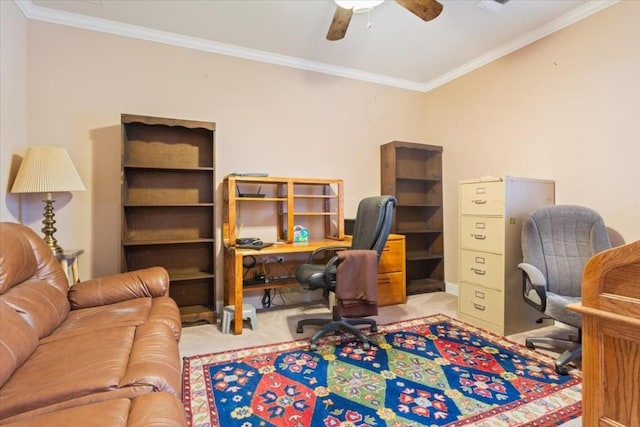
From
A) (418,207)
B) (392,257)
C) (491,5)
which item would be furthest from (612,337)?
(418,207)

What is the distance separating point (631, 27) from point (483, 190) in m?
1.51

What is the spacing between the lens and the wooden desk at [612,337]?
0.72 m

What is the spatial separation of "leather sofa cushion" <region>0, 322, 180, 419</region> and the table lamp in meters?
1.24

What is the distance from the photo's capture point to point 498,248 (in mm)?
2527

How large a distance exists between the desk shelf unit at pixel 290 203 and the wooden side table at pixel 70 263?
45.2 inches

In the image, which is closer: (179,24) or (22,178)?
(22,178)

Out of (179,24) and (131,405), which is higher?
(179,24)

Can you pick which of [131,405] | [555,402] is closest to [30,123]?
[131,405]

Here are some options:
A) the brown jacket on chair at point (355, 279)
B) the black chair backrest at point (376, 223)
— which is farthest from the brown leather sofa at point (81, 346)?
the black chair backrest at point (376, 223)

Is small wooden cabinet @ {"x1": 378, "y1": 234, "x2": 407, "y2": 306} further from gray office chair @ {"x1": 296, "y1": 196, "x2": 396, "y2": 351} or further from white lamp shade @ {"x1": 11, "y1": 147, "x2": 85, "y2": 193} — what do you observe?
white lamp shade @ {"x1": 11, "y1": 147, "x2": 85, "y2": 193}

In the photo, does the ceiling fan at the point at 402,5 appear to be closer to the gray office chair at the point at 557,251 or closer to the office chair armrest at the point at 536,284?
the gray office chair at the point at 557,251

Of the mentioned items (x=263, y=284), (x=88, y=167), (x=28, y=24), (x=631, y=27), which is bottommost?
(x=263, y=284)

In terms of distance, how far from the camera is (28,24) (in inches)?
98.7

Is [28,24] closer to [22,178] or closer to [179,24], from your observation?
[179,24]
